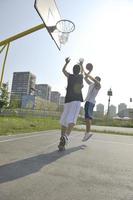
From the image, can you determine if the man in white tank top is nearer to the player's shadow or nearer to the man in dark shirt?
the man in dark shirt

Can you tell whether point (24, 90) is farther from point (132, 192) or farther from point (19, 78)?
point (132, 192)

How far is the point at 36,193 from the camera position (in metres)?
2.70

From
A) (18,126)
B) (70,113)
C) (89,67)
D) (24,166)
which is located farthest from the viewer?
(18,126)

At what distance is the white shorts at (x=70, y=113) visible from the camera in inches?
223

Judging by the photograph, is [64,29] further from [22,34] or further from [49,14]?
[22,34]

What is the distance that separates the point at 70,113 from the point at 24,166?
2087 mm

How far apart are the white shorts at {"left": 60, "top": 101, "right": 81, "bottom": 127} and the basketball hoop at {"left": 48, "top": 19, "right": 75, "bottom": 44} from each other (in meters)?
5.05

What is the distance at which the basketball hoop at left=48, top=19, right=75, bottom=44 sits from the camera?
1019 centimetres

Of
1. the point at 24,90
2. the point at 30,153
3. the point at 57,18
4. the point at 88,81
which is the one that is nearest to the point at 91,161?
the point at 30,153

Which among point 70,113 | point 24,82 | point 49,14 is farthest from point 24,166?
point 24,82

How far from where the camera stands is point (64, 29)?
10289mm

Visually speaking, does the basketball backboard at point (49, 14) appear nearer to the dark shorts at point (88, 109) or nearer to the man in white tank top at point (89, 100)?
the man in white tank top at point (89, 100)

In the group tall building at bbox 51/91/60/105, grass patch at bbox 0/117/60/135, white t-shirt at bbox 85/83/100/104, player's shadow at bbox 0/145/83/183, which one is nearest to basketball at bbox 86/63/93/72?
white t-shirt at bbox 85/83/100/104

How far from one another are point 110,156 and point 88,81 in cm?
248
